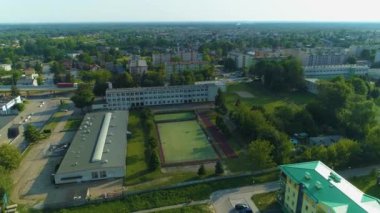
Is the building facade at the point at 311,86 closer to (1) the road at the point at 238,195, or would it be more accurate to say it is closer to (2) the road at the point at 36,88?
(1) the road at the point at 238,195

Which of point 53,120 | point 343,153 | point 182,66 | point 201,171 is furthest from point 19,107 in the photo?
point 343,153

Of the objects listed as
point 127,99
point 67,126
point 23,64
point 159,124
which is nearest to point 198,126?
point 159,124

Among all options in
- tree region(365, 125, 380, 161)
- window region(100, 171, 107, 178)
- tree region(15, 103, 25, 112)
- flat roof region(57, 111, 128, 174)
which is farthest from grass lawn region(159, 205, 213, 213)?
tree region(15, 103, 25, 112)

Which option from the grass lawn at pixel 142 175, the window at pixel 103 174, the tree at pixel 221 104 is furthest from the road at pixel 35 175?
the tree at pixel 221 104

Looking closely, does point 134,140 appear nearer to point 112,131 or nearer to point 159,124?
point 112,131

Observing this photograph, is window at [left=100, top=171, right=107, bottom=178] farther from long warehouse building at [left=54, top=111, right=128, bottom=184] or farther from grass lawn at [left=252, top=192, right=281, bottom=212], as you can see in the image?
grass lawn at [left=252, top=192, right=281, bottom=212]
